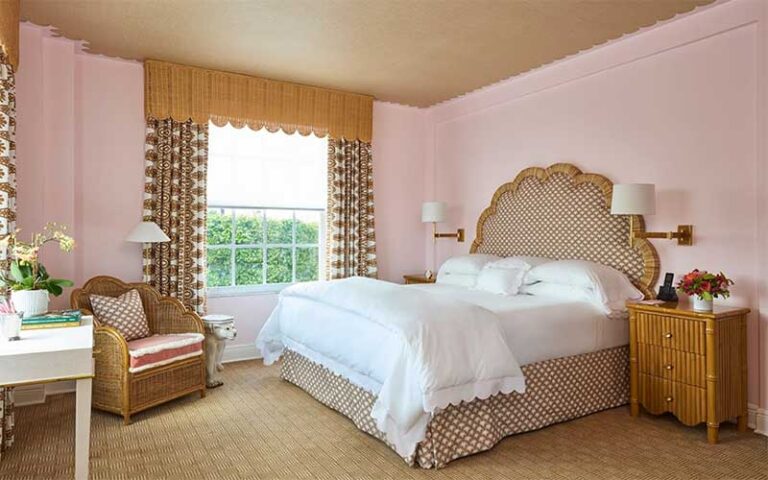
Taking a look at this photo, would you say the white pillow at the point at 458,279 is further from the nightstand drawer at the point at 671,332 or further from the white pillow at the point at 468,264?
the nightstand drawer at the point at 671,332

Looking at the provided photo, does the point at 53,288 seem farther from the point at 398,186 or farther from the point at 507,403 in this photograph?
the point at 398,186

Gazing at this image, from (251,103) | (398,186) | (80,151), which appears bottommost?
(398,186)

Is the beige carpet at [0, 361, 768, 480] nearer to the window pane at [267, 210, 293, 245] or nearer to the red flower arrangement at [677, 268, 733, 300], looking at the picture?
the red flower arrangement at [677, 268, 733, 300]

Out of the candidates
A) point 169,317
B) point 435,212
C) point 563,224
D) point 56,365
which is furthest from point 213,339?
point 563,224

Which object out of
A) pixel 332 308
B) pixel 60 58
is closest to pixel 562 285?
pixel 332 308

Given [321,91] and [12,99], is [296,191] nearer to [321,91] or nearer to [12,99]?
[321,91]

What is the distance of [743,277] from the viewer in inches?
139

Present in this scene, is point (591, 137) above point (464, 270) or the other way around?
above

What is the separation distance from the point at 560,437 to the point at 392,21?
3.08 m

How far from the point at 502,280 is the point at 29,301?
3276mm

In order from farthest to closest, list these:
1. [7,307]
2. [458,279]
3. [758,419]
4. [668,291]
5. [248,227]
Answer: [248,227] < [458,279] < [668,291] < [758,419] < [7,307]

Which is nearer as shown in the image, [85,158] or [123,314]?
[123,314]

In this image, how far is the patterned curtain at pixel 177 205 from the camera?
15.5ft

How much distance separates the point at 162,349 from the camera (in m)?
3.78
